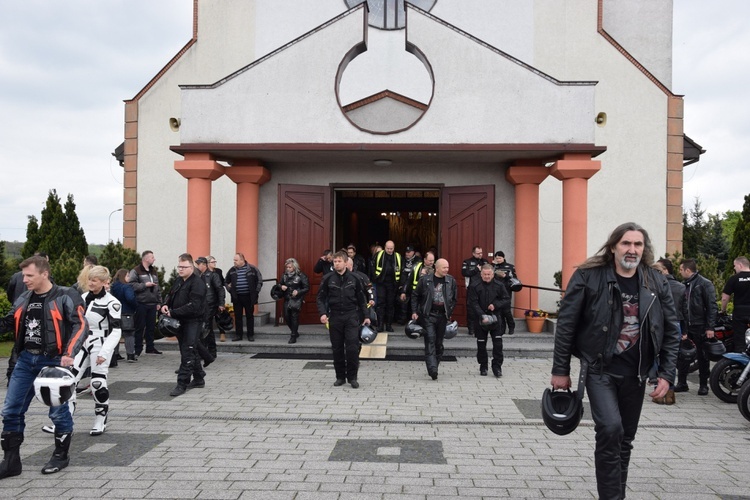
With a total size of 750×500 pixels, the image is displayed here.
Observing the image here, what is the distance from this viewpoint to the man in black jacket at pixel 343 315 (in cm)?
901

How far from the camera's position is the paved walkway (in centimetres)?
494

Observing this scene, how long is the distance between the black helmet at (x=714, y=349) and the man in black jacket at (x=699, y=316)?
0.06 m

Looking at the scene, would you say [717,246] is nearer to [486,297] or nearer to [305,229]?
[305,229]

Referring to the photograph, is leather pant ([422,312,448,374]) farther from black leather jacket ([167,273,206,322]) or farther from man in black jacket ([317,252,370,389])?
black leather jacket ([167,273,206,322])

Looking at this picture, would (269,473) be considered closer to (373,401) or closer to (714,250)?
(373,401)

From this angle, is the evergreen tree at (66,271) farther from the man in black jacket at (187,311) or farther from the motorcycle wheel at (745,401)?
the motorcycle wheel at (745,401)

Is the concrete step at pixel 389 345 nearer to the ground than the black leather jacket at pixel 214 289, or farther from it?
nearer to the ground

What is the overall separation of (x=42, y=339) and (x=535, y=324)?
994cm

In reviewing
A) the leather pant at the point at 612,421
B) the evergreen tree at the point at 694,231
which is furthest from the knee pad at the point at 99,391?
the evergreen tree at the point at 694,231

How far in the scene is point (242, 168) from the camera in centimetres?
1361

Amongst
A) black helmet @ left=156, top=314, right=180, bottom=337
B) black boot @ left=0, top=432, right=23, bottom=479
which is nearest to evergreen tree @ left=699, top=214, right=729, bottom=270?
black helmet @ left=156, top=314, right=180, bottom=337

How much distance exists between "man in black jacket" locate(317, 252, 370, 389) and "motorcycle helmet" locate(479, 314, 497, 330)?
5.98 feet

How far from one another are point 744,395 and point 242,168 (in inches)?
395

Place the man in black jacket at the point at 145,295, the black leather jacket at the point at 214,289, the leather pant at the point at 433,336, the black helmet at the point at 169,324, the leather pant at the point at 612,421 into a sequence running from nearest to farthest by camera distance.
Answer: the leather pant at the point at 612,421, the black helmet at the point at 169,324, the leather pant at the point at 433,336, the black leather jacket at the point at 214,289, the man in black jacket at the point at 145,295
